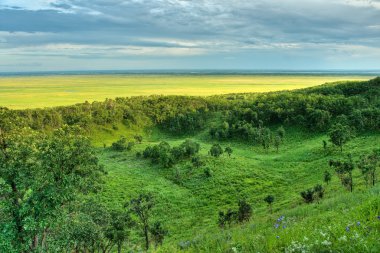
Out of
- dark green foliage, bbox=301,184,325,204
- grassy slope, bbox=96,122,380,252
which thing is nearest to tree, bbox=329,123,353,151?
grassy slope, bbox=96,122,380,252

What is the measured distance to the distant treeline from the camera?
89688 mm

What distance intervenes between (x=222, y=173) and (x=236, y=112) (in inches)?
2088

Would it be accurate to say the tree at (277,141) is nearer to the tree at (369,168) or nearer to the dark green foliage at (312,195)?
the tree at (369,168)

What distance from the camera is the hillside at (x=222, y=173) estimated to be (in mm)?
9305

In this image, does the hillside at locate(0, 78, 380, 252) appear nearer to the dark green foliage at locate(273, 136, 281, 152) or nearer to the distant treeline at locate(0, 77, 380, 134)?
the distant treeline at locate(0, 77, 380, 134)

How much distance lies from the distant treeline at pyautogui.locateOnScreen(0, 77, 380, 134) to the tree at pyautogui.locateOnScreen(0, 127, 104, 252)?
7753 centimetres

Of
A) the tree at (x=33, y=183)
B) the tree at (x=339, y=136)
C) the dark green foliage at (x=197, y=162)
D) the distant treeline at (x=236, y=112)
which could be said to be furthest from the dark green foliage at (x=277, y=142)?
the tree at (x=33, y=183)

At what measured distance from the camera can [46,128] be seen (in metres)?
109

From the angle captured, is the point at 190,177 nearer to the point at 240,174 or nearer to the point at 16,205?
the point at 240,174

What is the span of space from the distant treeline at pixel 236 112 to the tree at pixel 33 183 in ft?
254

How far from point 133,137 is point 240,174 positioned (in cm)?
5532

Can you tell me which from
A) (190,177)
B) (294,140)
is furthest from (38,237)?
(294,140)

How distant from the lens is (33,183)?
16000 millimetres

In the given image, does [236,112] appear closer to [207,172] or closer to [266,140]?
[266,140]
